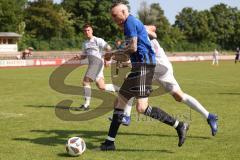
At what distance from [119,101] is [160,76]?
1029 mm

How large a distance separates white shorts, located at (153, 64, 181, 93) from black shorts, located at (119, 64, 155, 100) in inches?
23.1

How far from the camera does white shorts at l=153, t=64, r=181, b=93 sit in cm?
778

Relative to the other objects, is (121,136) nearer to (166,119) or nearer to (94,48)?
(166,119)

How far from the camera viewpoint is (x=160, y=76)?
7.91 metres

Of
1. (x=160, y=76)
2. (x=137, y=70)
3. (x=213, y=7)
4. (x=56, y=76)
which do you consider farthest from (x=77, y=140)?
(x=213, y=7)

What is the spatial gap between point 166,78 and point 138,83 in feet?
2.97

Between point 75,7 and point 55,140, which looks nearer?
point 55,140

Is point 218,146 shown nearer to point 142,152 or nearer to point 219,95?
point 142,152

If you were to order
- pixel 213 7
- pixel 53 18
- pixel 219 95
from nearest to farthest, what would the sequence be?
pixel 219 95
pixel 53 18
pixel 213 7

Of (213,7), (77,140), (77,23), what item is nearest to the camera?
(77,140)

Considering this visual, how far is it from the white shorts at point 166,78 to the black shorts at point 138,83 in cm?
59

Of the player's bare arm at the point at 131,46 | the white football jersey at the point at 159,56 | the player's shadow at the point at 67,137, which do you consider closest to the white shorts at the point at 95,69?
the player's shadow at the point at 67,137

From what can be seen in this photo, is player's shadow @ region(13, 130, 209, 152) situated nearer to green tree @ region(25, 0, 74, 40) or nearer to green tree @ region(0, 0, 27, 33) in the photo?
green tree @ region(25, 0, 74, 40)

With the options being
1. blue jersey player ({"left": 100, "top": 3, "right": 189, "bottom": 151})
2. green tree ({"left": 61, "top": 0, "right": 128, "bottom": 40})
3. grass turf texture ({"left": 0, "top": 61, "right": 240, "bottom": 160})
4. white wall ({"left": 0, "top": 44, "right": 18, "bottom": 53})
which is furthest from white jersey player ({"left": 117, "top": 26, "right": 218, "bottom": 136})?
green tree ({"left": 61, "top": 0, "right": 128, "bottom": 40})
